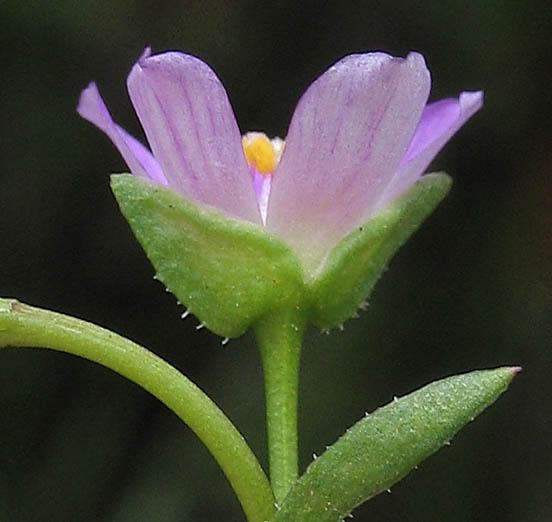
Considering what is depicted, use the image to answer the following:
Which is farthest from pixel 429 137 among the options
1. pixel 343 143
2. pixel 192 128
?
pixel 192 128

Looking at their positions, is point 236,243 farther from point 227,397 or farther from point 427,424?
point 227,397

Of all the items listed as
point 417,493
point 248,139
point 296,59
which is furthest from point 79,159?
point 248,139

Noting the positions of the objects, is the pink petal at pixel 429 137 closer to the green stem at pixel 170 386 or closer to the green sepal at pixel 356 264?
the green sepal at pixel 356 264

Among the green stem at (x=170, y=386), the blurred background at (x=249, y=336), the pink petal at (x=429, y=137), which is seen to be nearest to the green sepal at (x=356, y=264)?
the pink petal at (x=429, y=137)

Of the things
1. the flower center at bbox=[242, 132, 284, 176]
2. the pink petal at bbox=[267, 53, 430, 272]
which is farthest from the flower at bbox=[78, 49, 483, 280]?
the flower center at bbox=[242, 132, 284, 176]

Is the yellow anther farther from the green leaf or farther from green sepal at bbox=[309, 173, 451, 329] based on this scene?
the green leaf

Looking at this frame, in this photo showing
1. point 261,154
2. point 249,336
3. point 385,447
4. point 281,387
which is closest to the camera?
point 385,447

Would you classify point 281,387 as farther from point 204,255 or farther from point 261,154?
point 261,154
